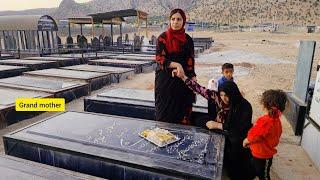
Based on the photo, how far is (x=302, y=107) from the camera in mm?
5352

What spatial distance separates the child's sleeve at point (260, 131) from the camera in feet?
9.68

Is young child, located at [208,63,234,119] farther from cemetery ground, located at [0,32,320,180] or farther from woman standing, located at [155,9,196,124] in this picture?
cemetery ground, located at [0,32,320,180]

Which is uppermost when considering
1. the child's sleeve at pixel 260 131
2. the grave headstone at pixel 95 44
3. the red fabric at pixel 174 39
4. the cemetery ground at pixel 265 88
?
the red fabric at pixel 174 39

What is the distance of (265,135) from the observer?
2.98 metres

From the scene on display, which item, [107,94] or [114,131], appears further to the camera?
[107,94]

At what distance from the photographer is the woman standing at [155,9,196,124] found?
143 inches

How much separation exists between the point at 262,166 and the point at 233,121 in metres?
0.63

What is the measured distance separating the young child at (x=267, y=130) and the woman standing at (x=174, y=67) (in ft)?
3.71

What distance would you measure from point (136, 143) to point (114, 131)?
54cm

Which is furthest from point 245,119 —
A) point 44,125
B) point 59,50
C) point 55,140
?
point 59,50

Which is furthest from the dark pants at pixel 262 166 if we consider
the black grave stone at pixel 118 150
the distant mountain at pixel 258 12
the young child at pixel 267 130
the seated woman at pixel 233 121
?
the distant mountain at pixel 258 12

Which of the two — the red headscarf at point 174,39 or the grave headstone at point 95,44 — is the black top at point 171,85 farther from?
the grave headstone at point 95,44

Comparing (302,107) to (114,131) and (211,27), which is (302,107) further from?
(211,27)

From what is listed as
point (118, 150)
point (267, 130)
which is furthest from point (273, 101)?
point (118, 150)
